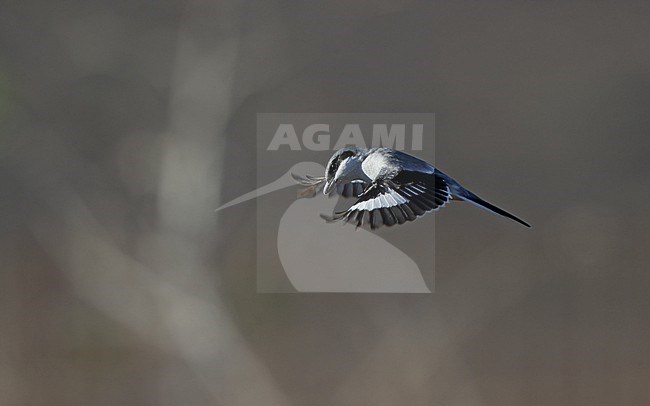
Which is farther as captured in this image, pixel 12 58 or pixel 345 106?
pixel 12 58

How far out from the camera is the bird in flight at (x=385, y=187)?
81cm

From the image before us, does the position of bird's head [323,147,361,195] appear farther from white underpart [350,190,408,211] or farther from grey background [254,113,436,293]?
grey background [254,113,436,293]

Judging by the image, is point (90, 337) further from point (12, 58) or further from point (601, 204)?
point (601, 204)

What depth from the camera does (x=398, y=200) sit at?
32.9 inches

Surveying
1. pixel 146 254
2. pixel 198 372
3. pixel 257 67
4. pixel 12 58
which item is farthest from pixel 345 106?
pixel 12 58

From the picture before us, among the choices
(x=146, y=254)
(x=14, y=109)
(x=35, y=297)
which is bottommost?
(x=35, y=297)

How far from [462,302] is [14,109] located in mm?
1182

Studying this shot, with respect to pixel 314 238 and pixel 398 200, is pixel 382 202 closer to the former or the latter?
pixel 398 200

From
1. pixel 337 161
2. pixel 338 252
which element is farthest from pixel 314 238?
pixel 337 161

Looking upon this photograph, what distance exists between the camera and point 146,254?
5.16ft

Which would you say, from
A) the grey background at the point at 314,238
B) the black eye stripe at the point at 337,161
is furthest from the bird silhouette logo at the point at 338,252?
the black eye stripe at the point at 337,161

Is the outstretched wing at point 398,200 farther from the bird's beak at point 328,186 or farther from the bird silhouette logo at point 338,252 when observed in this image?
the bird silhouette logo at point 338,252

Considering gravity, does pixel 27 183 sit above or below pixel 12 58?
below

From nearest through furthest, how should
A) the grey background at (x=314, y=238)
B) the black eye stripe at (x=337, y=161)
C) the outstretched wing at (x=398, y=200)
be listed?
the outstretched wing at (x=398, y=200)
the black eye stripe at (x=337, y=161)
the grey background at (x=314, y=238)
